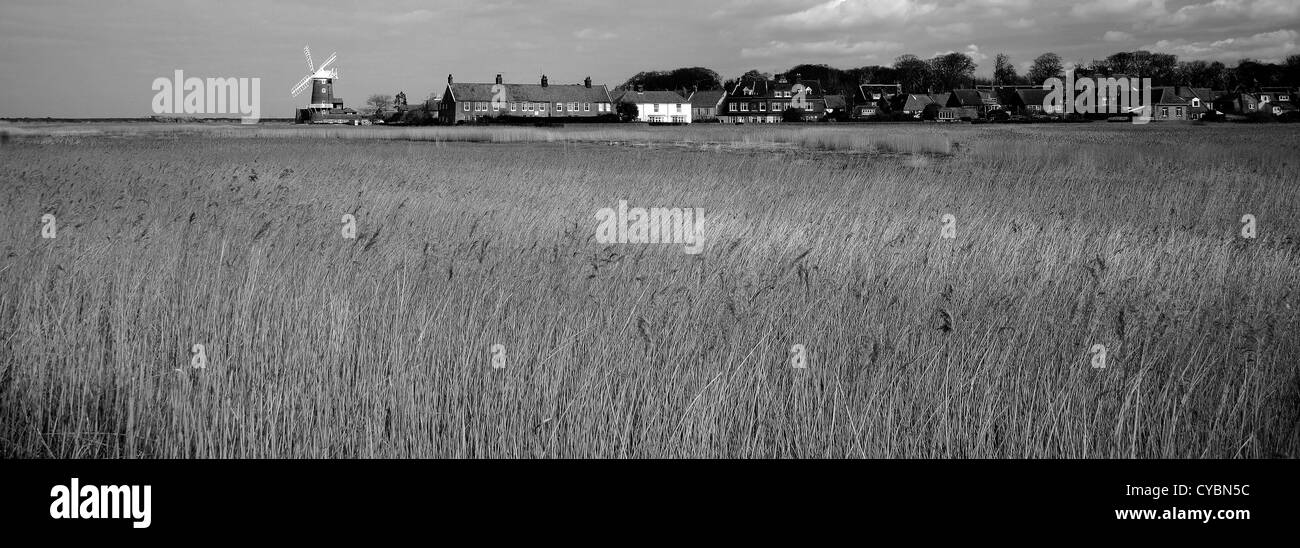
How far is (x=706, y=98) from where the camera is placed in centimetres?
12419

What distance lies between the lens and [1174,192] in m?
14.2

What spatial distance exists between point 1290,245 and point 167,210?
12.8m

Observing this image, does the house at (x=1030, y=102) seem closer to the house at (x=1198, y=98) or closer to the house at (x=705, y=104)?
the house at (x=1198, y=98)

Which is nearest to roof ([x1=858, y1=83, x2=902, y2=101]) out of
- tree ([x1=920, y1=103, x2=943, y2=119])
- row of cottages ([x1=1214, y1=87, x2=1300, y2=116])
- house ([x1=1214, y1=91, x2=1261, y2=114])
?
tree ([x1=920, y1=103, x2=943, y2=119])

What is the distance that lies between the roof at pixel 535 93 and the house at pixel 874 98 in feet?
108

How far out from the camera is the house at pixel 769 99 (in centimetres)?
11744

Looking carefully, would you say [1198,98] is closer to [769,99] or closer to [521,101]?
[769,99]

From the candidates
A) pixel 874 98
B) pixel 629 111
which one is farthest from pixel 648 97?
pixel 874 98

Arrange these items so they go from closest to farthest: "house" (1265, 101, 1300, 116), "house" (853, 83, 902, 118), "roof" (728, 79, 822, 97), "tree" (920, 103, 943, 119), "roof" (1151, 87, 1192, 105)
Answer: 1. "house" (1265, 101, 1300, 116)
2. "roof" (1151, 87, 1192, 105)
3. "tree" (920, 103, 943, 119)
4. "house" (853, 83, 902, 118)
5. "roof" (728, 79, 822, 97)

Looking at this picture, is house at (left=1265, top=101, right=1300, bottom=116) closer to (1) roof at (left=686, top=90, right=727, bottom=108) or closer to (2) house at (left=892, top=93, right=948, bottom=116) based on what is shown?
(2) house at (left=892, top=93, right=948, bottom=116)

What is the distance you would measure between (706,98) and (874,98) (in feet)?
74.2

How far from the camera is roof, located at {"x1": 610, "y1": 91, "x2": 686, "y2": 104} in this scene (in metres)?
115

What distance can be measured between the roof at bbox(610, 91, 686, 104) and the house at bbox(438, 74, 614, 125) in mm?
2473
